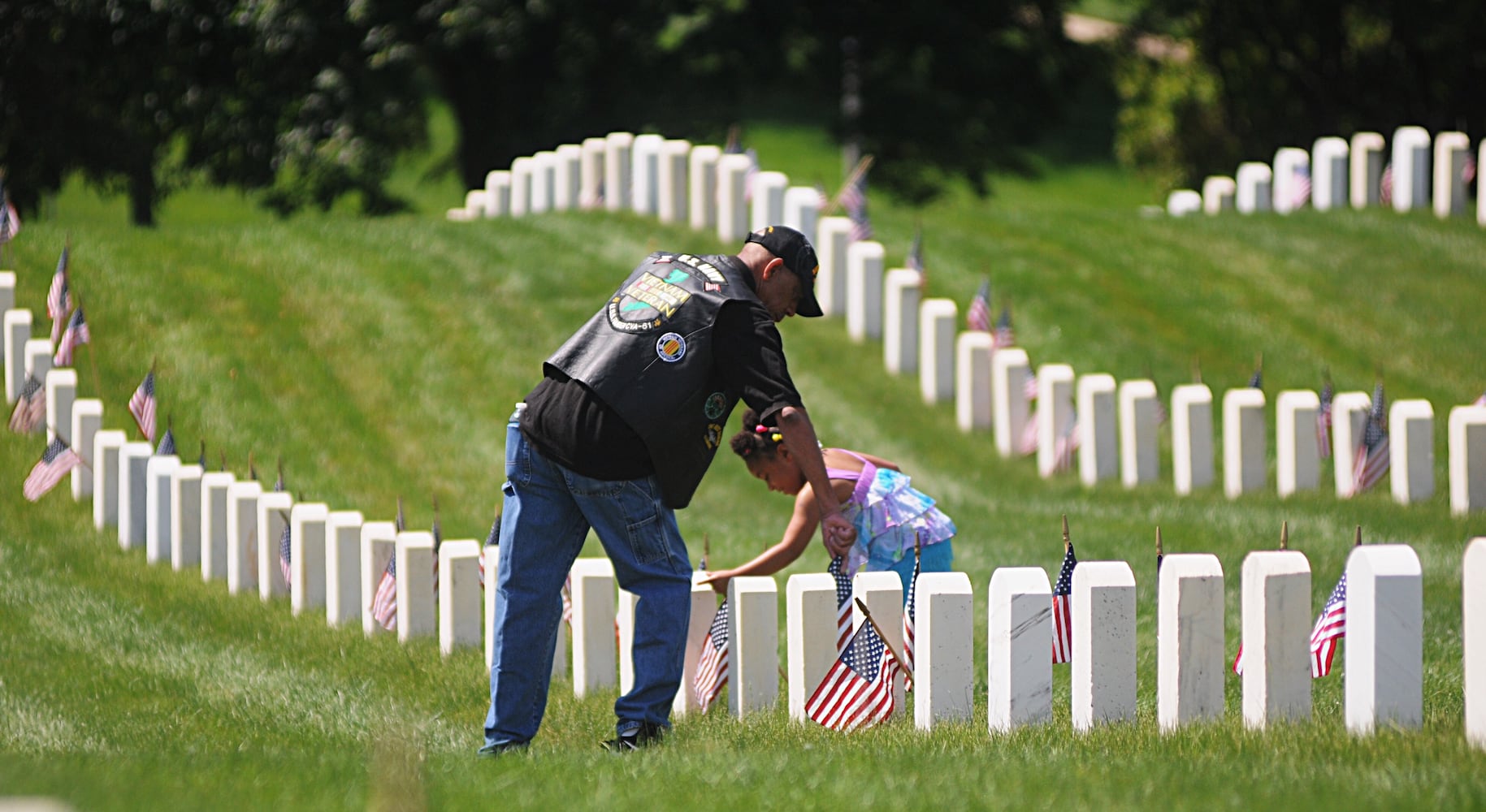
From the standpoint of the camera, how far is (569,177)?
1382 cm

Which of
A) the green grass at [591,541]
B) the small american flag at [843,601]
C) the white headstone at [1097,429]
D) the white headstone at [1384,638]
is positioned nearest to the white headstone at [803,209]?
the green grass at [591,541]

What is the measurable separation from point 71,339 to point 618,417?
18.9 feet

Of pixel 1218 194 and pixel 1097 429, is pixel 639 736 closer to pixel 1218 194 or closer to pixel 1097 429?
pixel 1097 429

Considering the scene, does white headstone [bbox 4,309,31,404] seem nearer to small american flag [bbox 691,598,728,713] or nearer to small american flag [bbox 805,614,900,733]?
small american flag [bbox 691,598,728,713]

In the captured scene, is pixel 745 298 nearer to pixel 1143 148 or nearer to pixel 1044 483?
pixel 1044 483

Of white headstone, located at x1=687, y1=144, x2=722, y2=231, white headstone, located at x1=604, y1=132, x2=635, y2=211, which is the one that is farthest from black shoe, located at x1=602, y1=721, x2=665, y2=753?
white headstone, located at x1=604, y1=132, x2=635, y2=211

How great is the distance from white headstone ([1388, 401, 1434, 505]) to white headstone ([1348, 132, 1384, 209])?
17.0 feet

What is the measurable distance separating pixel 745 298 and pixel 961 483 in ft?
16.7

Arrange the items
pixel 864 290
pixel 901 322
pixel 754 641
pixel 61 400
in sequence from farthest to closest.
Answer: pixel 864 290, pixel 901 322, pixel 61 400, pixel 754 641

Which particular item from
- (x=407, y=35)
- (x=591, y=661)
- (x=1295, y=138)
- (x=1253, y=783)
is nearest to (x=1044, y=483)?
(x=591, y=661)

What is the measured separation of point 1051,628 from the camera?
5352 millimetres

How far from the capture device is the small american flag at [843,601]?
611 cm

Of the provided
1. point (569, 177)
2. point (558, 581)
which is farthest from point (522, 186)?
point (558, 581)

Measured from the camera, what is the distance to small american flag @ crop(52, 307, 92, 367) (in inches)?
391
